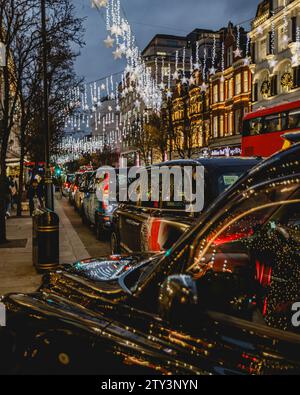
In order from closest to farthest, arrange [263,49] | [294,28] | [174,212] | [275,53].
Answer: [174,212] → [294,28] → [275,53] → [263,49]

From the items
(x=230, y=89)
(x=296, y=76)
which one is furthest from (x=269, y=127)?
(x=230, y=89)

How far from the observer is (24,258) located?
9.59 m

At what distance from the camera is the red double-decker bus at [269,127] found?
21438mm

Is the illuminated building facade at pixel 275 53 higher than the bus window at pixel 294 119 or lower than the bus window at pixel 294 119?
higher

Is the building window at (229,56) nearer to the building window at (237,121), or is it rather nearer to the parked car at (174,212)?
the building window at (237,121)

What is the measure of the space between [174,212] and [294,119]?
57.6 feet

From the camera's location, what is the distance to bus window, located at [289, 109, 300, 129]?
21011mm

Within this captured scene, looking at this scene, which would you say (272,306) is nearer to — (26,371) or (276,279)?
(276,279)

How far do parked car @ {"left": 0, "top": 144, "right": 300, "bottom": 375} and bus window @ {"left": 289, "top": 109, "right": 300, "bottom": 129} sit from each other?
19.6 meters

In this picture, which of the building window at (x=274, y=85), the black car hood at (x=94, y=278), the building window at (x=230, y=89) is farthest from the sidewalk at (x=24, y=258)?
the building window at (x=230, y=89)

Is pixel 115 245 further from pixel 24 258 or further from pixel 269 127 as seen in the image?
pixel 269 127

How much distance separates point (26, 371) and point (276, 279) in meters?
1.29

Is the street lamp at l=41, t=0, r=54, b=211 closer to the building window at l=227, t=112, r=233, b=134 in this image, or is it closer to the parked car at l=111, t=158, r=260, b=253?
the parked car at l=111, t=158, r=260, b=253

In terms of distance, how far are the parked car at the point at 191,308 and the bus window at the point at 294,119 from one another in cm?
1958
